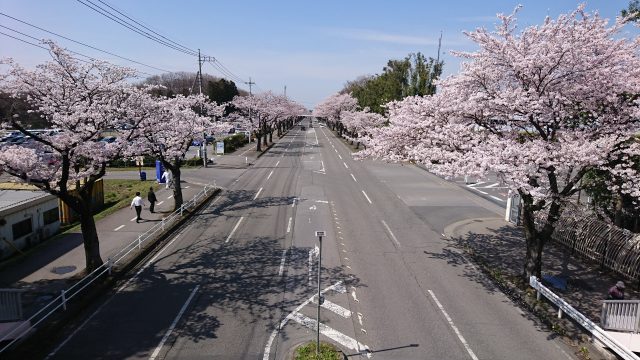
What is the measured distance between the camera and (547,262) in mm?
17422

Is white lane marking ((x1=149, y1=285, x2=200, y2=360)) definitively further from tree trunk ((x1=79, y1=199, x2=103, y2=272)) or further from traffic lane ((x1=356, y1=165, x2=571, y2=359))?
traffic lane ((x1=356, y1=165, x2=571, y2=359))

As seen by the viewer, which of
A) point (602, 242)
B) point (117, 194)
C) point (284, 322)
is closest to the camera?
point (284, 322)

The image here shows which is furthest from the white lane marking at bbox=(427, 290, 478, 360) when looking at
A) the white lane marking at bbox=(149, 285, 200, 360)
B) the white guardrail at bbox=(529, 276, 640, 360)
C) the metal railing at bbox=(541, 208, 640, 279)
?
A: the white lane marking at bbox=(149, 285, 200, 360)

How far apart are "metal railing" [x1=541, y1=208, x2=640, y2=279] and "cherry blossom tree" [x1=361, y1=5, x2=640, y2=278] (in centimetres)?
225

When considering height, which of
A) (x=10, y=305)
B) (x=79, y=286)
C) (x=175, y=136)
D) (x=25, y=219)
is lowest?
(x=79, y=286)

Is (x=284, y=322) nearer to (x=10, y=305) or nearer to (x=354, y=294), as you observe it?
(x=354, y=294)

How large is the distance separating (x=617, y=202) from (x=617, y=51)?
10.5 m

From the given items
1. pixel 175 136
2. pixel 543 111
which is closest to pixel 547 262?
pixel 543 111

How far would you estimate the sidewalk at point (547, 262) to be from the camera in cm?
1412

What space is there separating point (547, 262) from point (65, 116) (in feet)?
61.3

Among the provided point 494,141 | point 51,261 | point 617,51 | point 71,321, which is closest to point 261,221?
point 51,261

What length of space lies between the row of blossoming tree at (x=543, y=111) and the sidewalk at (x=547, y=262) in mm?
1641

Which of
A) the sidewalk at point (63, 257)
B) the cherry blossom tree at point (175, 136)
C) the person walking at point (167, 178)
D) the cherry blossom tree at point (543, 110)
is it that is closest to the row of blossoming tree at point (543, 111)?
the cherry blossom tree at point (543, 110)

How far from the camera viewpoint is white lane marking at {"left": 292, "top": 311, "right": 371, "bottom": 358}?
10.9 metres
